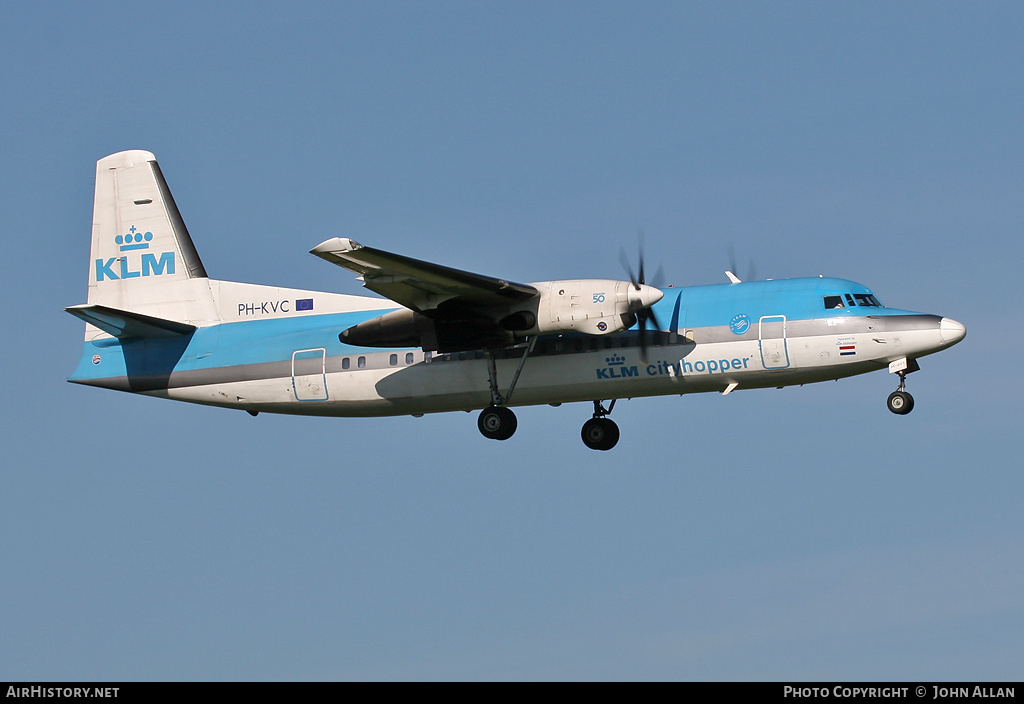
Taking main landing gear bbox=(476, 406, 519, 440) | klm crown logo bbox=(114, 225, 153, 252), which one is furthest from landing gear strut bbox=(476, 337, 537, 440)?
klm crown logo bbox=(114, 225, 153, 252)

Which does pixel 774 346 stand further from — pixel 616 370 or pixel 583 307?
pixel 583 307

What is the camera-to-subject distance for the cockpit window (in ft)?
76.9

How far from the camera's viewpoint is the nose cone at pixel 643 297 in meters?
22.8

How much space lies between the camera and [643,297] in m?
22.9

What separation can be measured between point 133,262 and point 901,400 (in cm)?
1604

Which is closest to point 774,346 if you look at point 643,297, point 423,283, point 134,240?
point 643,297

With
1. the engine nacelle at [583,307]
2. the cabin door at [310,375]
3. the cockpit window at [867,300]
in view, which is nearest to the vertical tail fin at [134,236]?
the cabin door at [310,375]

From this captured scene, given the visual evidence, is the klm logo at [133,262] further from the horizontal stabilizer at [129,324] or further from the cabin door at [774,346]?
the cabin door at [774,346]

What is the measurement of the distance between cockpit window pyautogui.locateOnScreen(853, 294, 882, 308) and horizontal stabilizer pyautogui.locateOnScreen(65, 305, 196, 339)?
1308 cm
